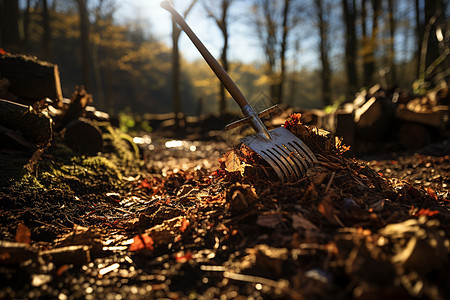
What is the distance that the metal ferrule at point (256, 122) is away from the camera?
2.43m

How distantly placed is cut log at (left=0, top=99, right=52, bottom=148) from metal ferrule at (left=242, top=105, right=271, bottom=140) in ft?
7.53

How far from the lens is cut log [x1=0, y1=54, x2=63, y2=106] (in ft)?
11.2

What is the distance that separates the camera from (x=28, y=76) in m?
3.50

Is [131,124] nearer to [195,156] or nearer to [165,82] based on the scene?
[195,156]

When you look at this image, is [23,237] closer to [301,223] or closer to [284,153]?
[301,223]

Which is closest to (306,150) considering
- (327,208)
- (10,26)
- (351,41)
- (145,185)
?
(327,208)

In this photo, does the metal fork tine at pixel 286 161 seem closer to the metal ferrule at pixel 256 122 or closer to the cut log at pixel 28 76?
the metal ferrule at pixel 256 122

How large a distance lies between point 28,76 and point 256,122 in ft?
10.2

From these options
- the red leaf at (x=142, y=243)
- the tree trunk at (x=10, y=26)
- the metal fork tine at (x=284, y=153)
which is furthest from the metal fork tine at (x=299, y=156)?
the tree trunk at (x=10, y=26)

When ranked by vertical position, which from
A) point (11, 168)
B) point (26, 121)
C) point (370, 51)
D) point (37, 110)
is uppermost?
point (370, 51)

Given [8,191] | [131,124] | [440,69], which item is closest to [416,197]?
[8,191]

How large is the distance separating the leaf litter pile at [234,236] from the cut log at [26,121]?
247 millimetres

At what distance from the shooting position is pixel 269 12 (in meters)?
19.8

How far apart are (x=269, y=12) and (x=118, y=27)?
10.9m
